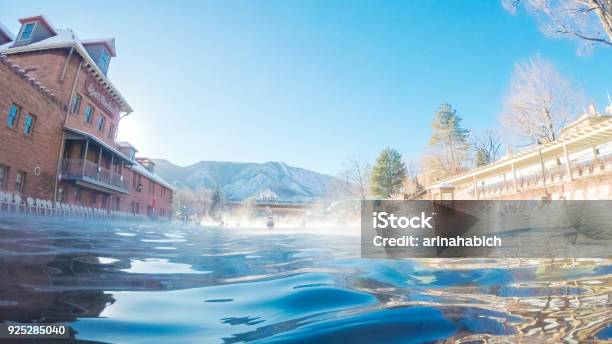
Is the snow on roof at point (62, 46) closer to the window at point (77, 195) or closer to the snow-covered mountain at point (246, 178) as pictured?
the window at point (77, 195)

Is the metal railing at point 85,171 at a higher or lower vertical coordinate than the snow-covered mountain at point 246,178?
lower

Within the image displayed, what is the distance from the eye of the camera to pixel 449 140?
130 feet

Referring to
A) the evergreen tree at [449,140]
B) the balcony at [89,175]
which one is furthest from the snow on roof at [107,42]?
the evergreen tree at [449,140]

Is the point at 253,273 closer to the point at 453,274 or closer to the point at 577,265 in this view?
the point at 453,274

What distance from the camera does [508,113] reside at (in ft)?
79.5

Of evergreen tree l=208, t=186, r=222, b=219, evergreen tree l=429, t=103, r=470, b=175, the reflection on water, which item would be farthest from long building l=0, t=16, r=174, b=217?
evergreen tree l=429, t=103, r=470, b=175

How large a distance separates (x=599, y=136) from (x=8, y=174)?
25.7 metres

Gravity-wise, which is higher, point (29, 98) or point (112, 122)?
point (112, 122)

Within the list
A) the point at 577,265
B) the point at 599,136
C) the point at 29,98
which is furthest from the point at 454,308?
the point at 599,136

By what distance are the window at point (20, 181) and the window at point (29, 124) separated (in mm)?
1740

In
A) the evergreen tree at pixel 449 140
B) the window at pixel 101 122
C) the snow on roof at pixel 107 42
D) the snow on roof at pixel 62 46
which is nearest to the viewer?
the snow on roof at pixel 62 46

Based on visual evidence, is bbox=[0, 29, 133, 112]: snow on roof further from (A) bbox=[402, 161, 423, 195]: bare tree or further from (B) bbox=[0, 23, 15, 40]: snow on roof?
(A) bbox=[402, 161, 423, 195]: bare tree

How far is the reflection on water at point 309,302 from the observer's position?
3.43 ft

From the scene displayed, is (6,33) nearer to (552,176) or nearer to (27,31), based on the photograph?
(27,31)
